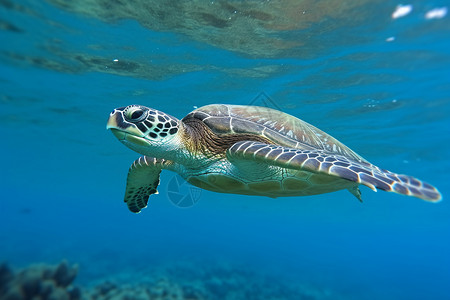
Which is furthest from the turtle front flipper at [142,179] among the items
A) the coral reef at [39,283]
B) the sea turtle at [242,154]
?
the coral reef at [39,283]

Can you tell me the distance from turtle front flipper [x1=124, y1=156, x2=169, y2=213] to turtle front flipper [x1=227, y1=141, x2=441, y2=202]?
1.83 meters

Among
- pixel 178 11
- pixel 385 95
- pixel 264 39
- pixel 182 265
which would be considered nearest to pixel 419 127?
pixel 385 95

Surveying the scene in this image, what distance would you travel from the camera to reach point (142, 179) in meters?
4.71

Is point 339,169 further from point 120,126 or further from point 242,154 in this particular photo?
point 120,126

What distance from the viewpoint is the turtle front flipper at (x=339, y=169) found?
223cm

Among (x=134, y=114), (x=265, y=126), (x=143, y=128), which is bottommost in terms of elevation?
(x=143, y=128)

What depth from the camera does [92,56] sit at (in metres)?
9.91

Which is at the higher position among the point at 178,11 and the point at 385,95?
the point at 385,95

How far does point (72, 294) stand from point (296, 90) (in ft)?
35.9

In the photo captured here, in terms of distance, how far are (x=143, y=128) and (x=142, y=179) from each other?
1961mm

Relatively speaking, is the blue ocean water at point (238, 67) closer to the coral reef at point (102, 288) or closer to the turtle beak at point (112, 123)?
the coral reef at point (102, 288)

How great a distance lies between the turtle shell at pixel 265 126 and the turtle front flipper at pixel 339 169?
64cm

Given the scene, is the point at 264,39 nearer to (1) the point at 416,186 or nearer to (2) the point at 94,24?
(2) the point at 94,24

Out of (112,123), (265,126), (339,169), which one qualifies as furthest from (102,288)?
(339,169)
